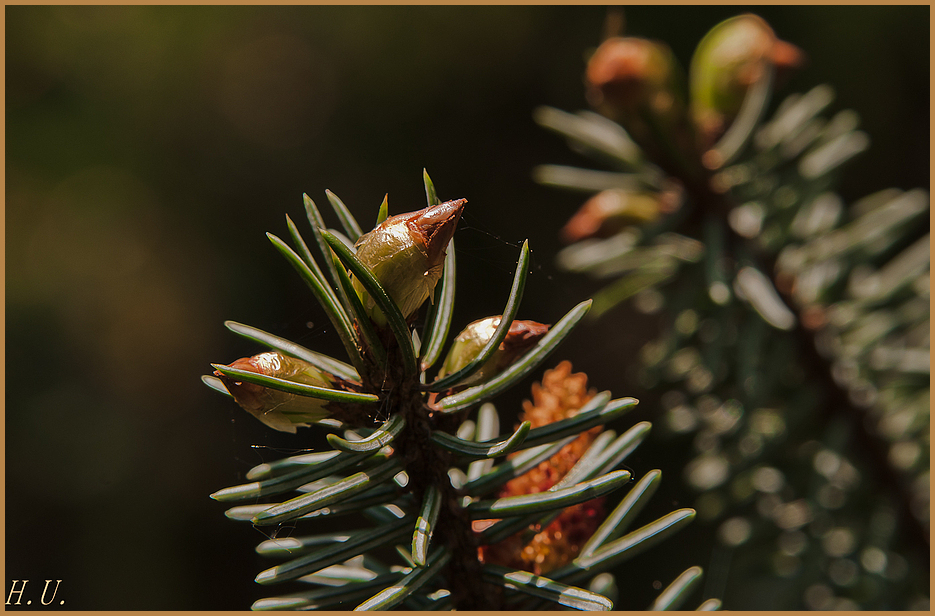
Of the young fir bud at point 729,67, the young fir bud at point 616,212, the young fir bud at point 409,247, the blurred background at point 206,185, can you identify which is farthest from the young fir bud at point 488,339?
the blurred background at point 206,185

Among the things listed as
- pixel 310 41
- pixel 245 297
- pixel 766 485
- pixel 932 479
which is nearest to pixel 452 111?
pixel 310 41

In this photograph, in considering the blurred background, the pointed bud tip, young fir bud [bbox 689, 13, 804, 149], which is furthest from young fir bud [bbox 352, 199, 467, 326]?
the blurred background

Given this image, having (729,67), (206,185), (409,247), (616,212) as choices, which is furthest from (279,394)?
(206,185)

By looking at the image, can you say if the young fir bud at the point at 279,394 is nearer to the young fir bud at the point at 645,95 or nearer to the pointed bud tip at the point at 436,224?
the pointed bud tip at the point at 436,224

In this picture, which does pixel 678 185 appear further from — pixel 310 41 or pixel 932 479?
pixel 310 41

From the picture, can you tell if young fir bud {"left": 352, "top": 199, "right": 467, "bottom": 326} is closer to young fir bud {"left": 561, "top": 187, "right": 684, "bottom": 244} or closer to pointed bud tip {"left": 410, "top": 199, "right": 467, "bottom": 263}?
pointed bud tip {"left": 410, "top": 199, "right": 467, "bottom": 263}

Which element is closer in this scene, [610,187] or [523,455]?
[523,455]
